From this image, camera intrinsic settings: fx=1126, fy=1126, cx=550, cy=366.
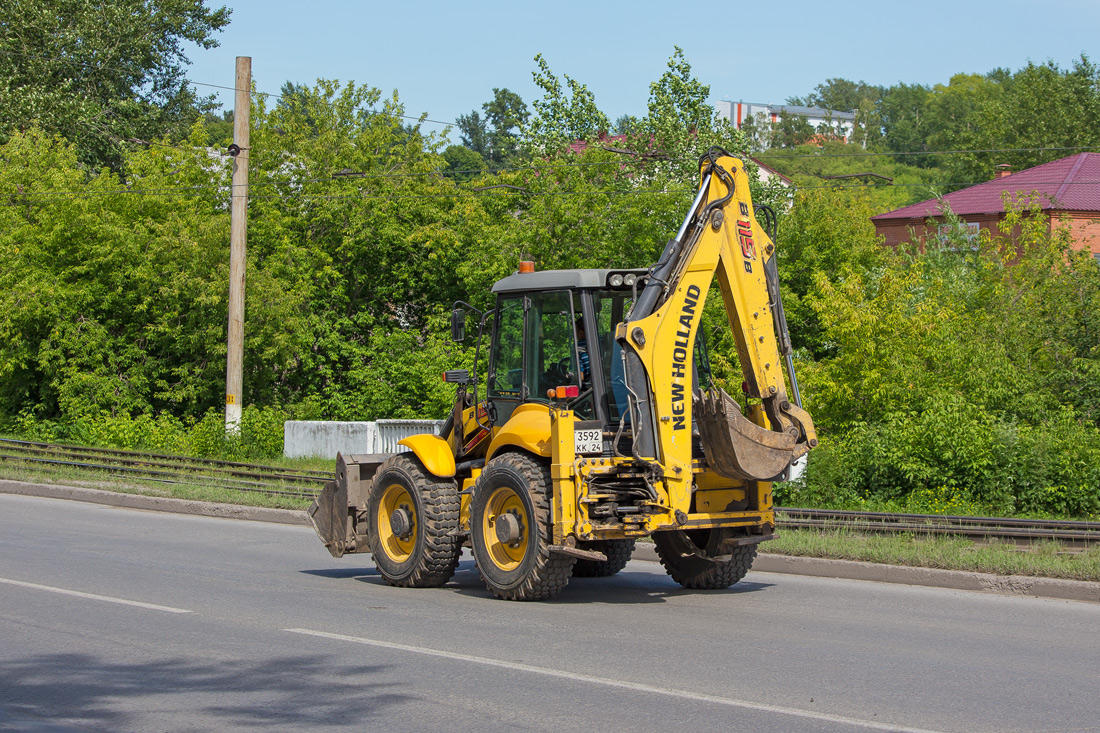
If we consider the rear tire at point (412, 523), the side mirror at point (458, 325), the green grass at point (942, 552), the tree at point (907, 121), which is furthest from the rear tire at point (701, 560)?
the tree at point (907, 121)

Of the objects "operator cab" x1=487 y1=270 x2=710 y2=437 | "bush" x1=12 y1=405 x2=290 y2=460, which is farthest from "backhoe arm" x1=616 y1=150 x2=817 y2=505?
"bush" x1=12 y1=405 x2=290 y2=460

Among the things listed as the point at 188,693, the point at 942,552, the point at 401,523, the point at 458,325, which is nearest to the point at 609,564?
the point at 401,523

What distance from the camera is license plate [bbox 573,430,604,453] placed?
9438mm

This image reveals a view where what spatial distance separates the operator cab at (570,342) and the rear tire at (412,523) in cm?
94

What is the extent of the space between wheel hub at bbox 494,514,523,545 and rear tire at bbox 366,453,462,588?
1010 mm

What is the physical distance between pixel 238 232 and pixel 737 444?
18.0 m

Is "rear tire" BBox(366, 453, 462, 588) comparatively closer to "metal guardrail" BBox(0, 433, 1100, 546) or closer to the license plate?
the license plate

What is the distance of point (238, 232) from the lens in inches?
976

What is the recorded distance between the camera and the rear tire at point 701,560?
10.4 meters

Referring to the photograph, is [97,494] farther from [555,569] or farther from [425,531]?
[555,569]

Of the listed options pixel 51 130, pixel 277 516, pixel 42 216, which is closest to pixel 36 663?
pixel 277 516

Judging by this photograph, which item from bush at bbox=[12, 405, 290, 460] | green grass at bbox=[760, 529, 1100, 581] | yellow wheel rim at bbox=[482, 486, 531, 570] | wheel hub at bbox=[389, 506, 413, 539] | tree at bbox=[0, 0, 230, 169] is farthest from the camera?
tree at bbox=[0, 0, 230, 169]

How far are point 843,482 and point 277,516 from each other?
958cm

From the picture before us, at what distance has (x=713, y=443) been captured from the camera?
9438 mm
